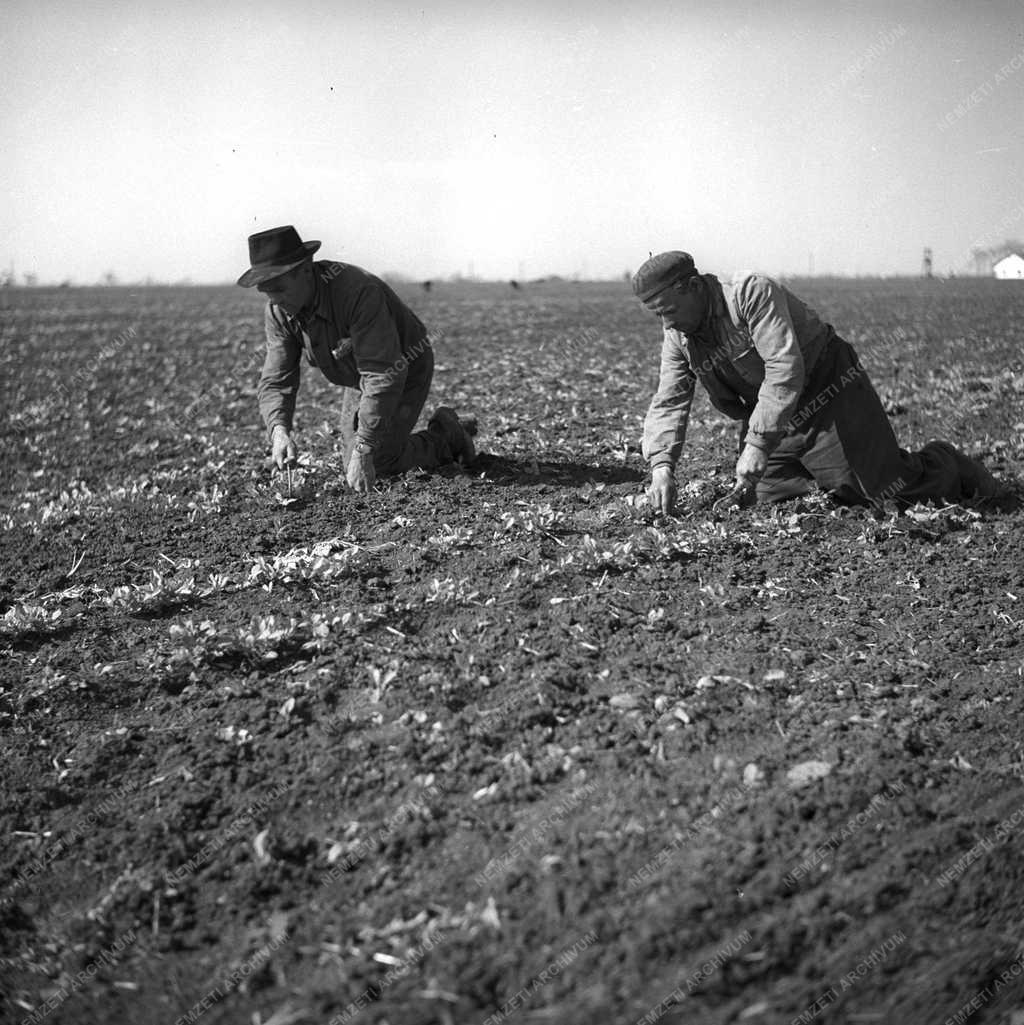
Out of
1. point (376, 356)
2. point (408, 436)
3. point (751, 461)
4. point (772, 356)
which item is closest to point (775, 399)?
point (772, 356)

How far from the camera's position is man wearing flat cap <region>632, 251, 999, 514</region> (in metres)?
5.77

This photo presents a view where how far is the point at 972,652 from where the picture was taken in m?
4.82

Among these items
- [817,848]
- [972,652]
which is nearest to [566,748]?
[817,848]

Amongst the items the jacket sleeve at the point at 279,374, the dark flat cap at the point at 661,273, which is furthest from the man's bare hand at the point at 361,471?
the dark flat cap at the point at 661,273

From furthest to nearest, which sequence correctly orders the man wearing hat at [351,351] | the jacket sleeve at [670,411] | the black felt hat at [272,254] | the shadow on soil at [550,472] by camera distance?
the shadow on soil at [550,472] < the man wearing hat at [351,351] < the black felt hat at [272,254] < the jacket sleeve at [670,411]

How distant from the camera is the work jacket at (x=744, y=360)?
577 centimetres

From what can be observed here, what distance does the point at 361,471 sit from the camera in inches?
287

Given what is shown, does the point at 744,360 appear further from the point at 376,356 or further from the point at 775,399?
the point at 376,356

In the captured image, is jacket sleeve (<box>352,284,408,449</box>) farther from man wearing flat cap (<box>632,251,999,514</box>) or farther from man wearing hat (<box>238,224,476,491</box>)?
man wearing flat cap (<box>632,251,999,514</box>)

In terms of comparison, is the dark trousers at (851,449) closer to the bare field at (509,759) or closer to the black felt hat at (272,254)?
the bare field at (509,759)

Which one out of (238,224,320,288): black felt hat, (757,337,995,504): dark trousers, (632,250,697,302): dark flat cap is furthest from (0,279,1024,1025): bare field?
(238,224,320,288): black felt hat

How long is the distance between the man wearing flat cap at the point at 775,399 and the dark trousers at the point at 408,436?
1.99 meters

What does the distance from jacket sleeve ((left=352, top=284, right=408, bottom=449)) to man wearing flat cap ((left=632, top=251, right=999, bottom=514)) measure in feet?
5.98

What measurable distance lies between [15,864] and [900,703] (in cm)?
371
